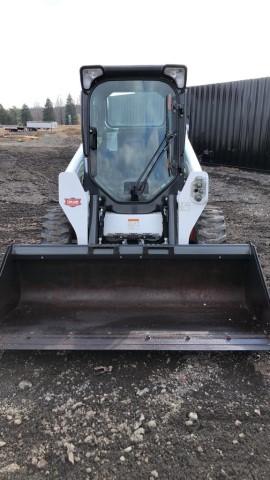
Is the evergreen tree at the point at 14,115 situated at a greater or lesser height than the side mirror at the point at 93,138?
lesser

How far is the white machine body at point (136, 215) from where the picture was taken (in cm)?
436

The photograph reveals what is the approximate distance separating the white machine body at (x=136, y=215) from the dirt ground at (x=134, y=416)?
1.41m

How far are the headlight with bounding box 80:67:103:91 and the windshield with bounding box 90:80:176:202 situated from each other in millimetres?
161

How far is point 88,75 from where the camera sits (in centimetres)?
443

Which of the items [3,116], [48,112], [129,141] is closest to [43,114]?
[48,112]

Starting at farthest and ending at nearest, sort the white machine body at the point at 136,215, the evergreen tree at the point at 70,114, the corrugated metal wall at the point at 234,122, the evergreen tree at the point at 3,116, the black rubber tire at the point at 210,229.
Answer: the evergreen tree at the point at 70,114, the evergreen tree at the point at 3,116, the corrugated metal wall at the point at 234,122, the black rubber tire at the point at 210,229, the white machine body at the point at 136,215

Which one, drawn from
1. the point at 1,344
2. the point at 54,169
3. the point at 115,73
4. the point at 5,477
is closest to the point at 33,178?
the point at 54,169

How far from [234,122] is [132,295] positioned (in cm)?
1155

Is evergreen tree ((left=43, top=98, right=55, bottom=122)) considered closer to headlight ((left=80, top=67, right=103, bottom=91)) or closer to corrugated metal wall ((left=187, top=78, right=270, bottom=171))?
corrugated metal wall ((left=187, top=78, right=270, bottom=171))

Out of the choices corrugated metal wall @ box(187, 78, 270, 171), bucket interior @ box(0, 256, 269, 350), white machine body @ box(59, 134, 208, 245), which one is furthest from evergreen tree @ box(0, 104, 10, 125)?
bucket interior @ box(0, 256, 269, 350)

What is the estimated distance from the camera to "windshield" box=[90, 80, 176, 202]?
15.3 feet

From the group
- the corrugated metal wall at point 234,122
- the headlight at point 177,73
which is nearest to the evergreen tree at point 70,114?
the corrugated metal wall at point 234,122

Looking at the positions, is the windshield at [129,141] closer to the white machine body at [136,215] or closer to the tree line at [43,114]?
the white machine body at [136,215]

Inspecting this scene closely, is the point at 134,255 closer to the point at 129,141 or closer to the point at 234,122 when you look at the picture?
the point at 129,141
